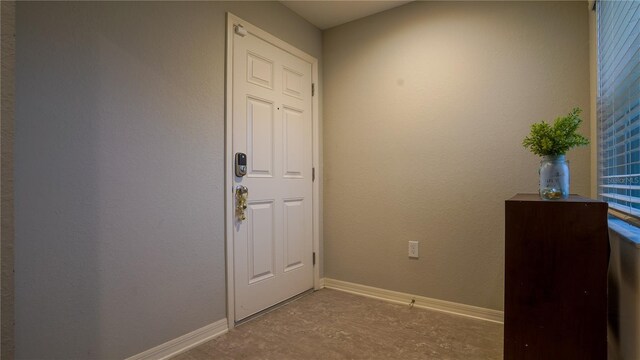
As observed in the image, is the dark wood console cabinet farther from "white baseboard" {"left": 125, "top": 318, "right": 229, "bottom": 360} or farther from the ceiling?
the ceiling

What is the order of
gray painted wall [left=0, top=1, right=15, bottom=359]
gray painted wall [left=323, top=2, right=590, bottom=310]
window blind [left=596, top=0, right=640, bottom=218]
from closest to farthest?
1. gray painted wall [left=0, top=1, right=15, bottom=359]
2. window blind [left=596, top=0, right=640, bottom=218]
3. gray painted wall [left=323, top=2, right=590, bottom=310]

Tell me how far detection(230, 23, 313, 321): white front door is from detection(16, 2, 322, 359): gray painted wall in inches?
6.4

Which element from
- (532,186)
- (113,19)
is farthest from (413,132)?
(113,19)

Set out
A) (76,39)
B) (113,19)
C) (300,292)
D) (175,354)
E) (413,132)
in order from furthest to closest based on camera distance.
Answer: (300,292) → (413,132) → (175,354) → (113,19) → (76,39)

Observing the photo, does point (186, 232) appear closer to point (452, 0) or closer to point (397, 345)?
point (397, 345)

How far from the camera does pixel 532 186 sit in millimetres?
1991

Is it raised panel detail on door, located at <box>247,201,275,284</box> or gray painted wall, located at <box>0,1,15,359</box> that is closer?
gray painted wall, located at <box>0,1,15,359</box>

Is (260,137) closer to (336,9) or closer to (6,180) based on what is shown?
(336,9)

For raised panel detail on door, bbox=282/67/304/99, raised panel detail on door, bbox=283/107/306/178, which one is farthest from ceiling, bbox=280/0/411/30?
raised panel detail on door, bbox=283/107/306/178

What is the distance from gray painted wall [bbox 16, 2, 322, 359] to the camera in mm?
1239

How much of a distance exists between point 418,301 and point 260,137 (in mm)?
1682

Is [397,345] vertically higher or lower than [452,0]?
lower

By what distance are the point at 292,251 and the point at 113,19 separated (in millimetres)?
1821

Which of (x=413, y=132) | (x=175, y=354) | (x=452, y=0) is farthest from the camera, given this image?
(x=413, y=132)
